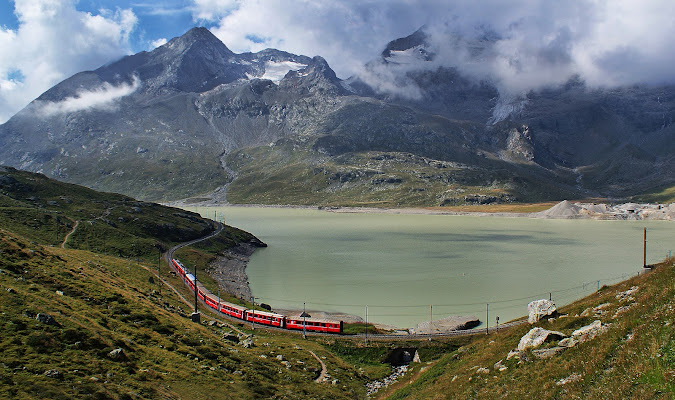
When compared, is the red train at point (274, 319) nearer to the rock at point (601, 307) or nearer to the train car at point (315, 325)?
the train car at point (315, 325)

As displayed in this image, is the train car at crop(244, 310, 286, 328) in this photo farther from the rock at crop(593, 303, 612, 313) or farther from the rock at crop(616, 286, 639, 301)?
the rock at crop(616, 286, 639, 301)

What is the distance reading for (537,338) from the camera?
19.8 metres

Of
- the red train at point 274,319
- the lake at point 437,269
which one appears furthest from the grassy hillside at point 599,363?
the lake at point 437,269

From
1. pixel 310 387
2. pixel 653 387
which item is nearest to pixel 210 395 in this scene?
pixel 310 387

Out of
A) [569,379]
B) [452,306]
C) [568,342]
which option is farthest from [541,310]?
[452,306]

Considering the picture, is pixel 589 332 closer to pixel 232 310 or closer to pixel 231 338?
pixel 231 338

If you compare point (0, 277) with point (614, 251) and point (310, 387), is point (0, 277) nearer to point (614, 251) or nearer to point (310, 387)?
point (310, 387)

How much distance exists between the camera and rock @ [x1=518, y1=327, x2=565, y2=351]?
19297 mm

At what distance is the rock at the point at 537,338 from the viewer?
19297 millimetres

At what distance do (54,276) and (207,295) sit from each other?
32.6 meters

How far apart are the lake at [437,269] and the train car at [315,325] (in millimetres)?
12049

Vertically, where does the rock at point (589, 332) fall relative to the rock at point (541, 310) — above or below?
above

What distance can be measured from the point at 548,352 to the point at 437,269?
252 feet

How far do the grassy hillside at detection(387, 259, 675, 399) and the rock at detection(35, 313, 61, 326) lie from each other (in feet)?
65.6
